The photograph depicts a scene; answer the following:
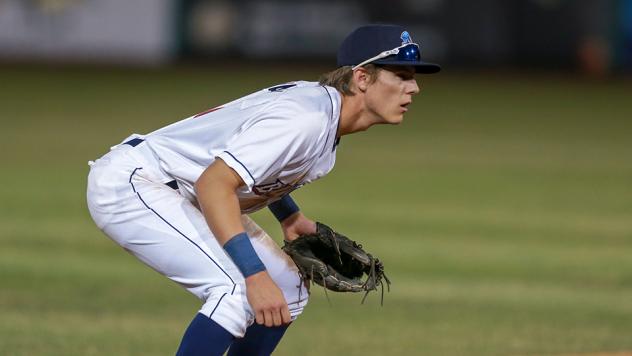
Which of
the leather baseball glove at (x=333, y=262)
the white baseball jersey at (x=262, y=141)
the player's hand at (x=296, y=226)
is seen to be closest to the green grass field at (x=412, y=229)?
the player's hand at (x=296, y=226)

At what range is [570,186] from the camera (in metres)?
12.7

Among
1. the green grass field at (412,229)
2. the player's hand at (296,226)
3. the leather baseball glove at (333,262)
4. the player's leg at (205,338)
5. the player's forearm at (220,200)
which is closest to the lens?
the player's forearm at (220,200)

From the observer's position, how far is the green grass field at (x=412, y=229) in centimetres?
661

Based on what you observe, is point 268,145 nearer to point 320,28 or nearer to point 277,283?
point 277,283

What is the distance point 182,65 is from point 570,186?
1239 centimetres

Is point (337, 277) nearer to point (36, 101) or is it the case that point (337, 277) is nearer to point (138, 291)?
point (138, 291)

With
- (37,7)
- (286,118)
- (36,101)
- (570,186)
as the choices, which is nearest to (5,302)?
(286,118)

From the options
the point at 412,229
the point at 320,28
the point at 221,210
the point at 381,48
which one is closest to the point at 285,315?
the point at 221,210

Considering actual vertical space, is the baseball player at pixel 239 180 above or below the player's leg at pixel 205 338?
above

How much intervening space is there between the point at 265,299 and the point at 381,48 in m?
1.02

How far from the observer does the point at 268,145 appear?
4.11 meters

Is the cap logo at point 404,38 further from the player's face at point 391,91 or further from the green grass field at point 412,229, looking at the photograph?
the green grass field at point 412,229

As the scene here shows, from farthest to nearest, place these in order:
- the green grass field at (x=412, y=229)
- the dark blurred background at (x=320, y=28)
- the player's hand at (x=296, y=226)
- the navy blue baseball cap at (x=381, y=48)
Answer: the dark blurred background at (x=320, y=28) → the green grass field at (x=412, y=229) → the player's hand at (x=296, y=226) → the navy blue baseball cap at (x=381, y=48)

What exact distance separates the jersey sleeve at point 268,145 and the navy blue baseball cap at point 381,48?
32 cm
